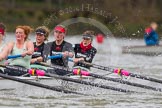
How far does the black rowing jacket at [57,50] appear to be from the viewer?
15047mm

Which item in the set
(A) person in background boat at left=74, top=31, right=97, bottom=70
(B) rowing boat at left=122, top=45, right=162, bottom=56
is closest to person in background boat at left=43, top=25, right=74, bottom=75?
(A) person in background boat at left=74, top=31, right=97, bottom=70

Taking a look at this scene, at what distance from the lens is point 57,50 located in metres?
15.1

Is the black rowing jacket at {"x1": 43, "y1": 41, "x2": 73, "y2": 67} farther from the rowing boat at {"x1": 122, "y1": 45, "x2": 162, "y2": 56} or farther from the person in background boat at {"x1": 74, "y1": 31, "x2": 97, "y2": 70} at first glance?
the rowing boat at {"x1": 122, "y1": 45, "x2": 162, "y2": 56}

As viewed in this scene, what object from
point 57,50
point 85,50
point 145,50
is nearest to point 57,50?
point 57,50

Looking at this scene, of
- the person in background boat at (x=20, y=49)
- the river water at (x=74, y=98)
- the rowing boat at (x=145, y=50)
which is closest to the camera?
the river water at (x=74, y=98)

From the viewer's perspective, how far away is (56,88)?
1281 centimetres

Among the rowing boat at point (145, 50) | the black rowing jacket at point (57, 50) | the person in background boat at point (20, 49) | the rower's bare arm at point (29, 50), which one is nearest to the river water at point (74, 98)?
the person in background boat at point (20, 49)

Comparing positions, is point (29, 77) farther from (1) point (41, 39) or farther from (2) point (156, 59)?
(2) point (156, 59)

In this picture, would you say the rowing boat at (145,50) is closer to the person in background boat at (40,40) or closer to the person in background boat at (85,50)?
the person in background boat at (85,50)

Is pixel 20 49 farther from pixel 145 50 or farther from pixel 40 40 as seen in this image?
pixel 145 50

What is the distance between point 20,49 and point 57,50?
1.59 meters

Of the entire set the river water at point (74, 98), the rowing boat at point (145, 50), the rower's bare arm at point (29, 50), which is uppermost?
the rowing boat at point (145, 50)

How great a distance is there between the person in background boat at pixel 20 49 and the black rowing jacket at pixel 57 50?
4.28 ft

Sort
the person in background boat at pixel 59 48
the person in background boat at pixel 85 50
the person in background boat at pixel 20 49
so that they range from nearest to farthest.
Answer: the person in background boat at pixel 20 49, the person in background boat at pixel 59 48, the person in background boat at pixel 85 50
